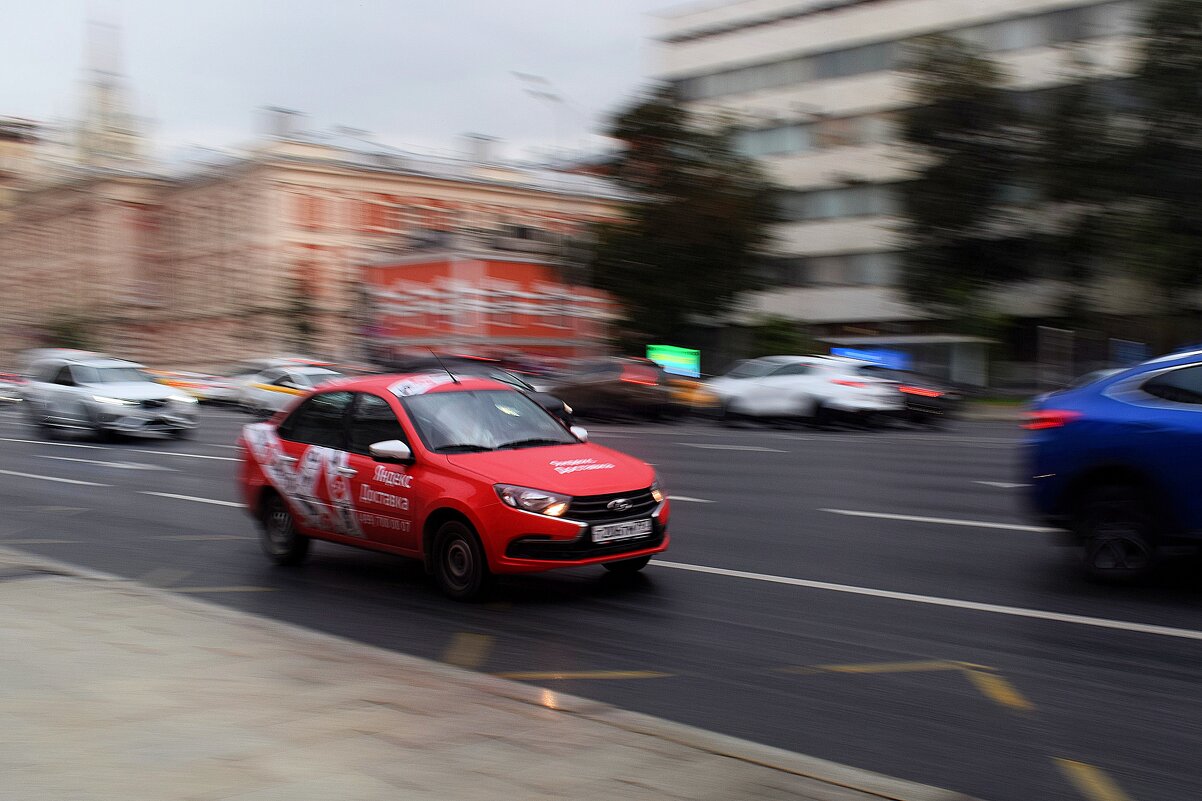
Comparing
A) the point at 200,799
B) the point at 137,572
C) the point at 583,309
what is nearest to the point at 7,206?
the point at 583,309

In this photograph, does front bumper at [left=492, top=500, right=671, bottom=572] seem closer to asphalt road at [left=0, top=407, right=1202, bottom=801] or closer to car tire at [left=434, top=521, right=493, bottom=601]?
car tire at [left=434, top=521, right=493, bottom=601]

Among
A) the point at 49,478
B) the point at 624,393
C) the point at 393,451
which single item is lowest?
the point at 49,478

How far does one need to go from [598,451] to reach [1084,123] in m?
33.7

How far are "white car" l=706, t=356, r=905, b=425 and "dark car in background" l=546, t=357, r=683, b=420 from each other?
1.73 metres

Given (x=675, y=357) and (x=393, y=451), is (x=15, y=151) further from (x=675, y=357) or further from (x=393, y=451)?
(x=393, y=451)

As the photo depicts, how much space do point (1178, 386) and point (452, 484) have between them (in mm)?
4747

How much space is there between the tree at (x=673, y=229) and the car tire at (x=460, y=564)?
A: 35421 mm

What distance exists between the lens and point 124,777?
15.2ft

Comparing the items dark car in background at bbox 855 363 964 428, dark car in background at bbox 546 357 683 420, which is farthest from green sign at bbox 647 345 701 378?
dark car in background at bbox 855 363 964 428

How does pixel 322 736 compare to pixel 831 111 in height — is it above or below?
below

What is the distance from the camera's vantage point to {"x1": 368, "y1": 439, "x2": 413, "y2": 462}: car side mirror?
8.75 m

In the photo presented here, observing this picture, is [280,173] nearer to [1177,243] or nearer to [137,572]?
[1177,243]

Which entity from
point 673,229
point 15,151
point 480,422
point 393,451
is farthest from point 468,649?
point 15,151

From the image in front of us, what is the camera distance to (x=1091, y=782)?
16.0 ft
